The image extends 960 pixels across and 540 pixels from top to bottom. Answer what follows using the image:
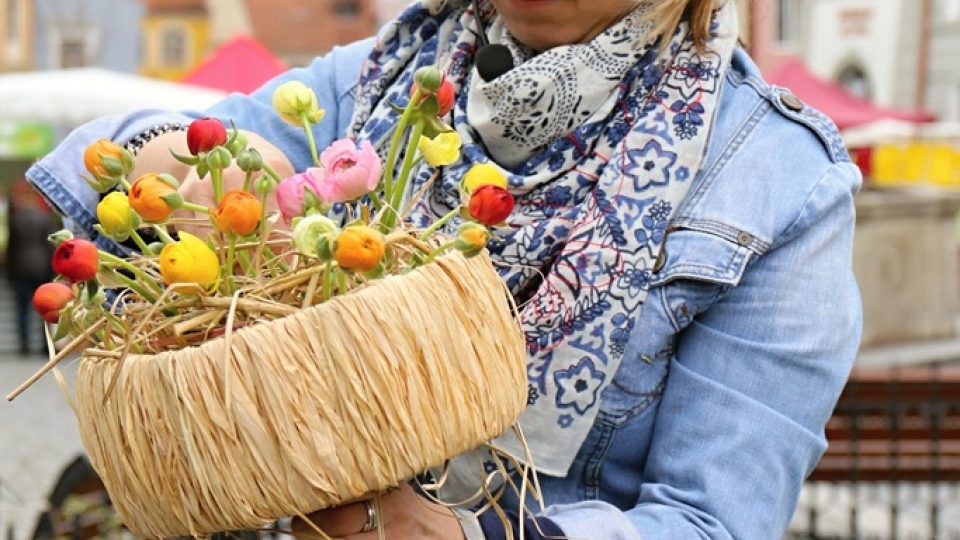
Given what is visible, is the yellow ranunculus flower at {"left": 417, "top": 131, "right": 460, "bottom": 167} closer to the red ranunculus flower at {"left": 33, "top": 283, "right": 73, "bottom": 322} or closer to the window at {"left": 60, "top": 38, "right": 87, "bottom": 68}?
the red ranunculus flower at {"left": 33, "top": 283, "right": 73, "bottom": 322}

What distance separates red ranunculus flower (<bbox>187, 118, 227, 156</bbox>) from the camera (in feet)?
3.75

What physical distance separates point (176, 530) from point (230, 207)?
0.27 metres

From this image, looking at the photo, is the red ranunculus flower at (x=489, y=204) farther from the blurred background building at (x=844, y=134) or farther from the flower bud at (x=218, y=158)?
the blurred background building at (x=844, y=134)

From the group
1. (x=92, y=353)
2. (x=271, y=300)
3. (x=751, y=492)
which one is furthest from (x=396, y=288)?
(x=751, y=492)

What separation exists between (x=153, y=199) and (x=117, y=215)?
3cm

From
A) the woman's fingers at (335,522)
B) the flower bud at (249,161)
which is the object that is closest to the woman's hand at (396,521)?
the woman's fingers at (335,522)

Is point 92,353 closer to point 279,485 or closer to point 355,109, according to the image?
point 279,485

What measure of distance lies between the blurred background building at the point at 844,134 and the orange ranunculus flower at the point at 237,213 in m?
0.92

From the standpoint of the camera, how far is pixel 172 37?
31.7 m

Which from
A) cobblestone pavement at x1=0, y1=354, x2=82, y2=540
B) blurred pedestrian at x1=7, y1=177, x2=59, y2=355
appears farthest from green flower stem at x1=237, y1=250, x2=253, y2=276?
blurred pedestrian at x1=7, y1=177, x2=59, y2=355

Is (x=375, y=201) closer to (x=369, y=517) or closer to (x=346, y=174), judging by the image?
(x=346, y=174)

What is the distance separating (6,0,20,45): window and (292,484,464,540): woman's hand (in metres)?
30.8

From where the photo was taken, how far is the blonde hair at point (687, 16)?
160 cm

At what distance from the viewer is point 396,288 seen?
1129mm
